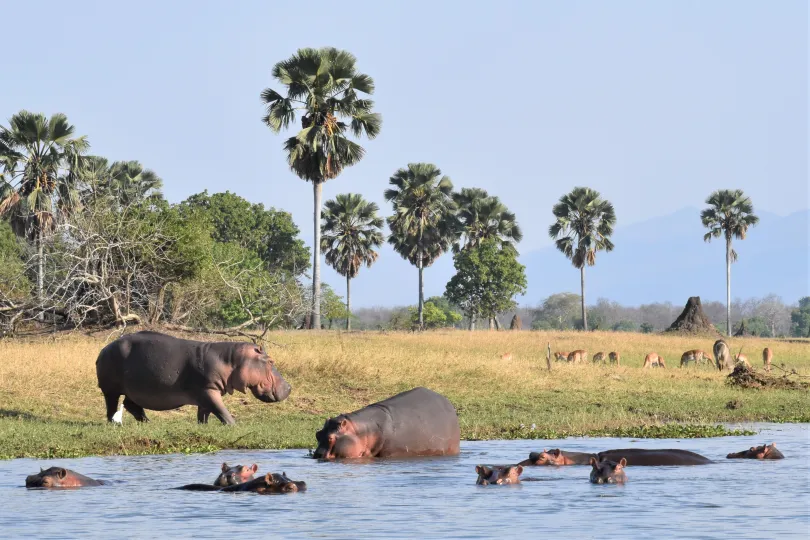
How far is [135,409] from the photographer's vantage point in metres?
19.9

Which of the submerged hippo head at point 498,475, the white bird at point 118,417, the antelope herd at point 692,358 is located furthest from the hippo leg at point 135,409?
the antelope herd at point 692,358

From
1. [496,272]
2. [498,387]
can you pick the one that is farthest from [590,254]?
[498,387]

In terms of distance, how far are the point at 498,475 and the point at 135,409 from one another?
881cm

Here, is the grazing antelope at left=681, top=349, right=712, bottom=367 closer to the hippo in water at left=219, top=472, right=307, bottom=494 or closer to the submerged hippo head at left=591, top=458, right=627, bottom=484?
the submerged hippo head at left=591, top=458, right=627, bottom=484

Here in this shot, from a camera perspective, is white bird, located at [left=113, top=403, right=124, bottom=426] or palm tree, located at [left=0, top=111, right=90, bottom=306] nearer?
white bird, located at [left=113, top=403, right=124, bottom=426]

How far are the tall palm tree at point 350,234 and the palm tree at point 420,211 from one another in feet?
4.82

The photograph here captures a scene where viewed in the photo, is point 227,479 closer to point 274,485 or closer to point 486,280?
point 274,485

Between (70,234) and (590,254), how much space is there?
51.1 meters

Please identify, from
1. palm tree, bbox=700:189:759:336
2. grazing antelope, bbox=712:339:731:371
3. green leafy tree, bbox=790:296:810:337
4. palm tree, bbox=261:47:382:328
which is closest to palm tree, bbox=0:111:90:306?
palm tree, bbox=261:47:382:328

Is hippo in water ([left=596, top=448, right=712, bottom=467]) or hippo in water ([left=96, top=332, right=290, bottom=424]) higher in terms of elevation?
hippo in water ([left=96, top=332, right=290, bottom=424])

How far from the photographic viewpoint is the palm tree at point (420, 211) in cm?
7462

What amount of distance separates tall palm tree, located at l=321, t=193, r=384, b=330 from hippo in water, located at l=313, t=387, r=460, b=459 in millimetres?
58809

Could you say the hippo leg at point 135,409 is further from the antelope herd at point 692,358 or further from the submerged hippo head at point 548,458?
the antelope herd at point 692,358

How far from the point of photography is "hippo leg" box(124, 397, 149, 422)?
19.8m
